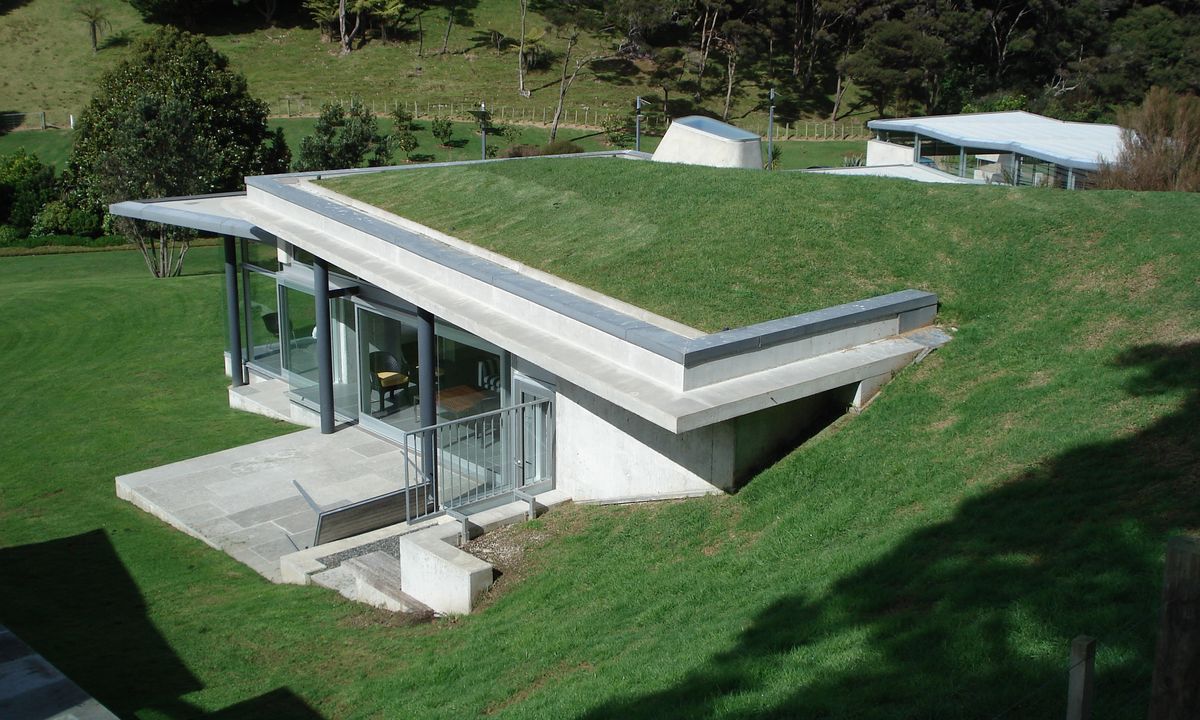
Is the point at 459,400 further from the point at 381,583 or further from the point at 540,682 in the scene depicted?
the point at 540,682

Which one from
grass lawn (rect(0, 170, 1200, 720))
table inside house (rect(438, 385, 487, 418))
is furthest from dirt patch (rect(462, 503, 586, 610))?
table inside house (rect(438, 385, 487, 418))

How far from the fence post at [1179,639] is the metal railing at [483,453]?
9102 mm

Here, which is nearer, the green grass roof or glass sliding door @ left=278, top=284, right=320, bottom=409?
the green grass roof

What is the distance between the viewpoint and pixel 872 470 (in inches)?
384

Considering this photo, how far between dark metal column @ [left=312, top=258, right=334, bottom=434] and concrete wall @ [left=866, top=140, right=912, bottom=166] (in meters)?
25.9

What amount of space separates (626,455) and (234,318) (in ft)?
38.4

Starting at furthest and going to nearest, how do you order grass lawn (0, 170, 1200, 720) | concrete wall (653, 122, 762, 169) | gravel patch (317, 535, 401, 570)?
concrete wall (653, 122, 762, 169) < gravel patch (317, 535, 401, 570) < grass lawn (0, 170, 1200, 720)

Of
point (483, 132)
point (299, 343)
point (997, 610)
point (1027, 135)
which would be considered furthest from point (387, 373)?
point (1027, 135)

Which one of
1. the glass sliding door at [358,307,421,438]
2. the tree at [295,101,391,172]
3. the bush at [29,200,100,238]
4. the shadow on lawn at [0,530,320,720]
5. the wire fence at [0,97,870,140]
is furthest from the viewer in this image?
the wire fence at [0,97,870,140]

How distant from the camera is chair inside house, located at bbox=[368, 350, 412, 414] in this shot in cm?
1662

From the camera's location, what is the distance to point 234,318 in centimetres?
2042

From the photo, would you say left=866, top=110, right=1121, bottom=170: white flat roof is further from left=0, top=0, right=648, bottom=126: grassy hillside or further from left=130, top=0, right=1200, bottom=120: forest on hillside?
left=0, top=0, right=648, bottom=126: grassy hillside

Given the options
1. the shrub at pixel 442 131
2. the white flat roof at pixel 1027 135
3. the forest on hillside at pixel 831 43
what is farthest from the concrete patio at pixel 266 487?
the forest on hillside at pixel 831 43

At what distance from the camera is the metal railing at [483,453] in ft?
42.1
